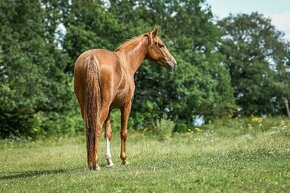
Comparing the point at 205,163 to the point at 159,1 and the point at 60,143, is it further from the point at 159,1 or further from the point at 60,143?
the point at 159,1

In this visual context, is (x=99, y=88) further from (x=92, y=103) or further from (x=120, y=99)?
(x=120, y=99)

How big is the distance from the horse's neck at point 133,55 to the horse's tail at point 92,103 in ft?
5.93

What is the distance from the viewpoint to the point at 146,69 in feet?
122

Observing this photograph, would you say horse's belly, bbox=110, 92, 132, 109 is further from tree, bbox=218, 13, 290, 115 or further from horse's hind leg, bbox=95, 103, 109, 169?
tree, bbox=218, 13, 290, 115

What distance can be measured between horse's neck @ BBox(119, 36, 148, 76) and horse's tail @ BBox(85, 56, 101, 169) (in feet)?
5.93

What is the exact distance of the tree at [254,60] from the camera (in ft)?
181

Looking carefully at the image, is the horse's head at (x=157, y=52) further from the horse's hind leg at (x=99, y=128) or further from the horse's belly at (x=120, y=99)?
the horse's hind leg at (x=99, y=128)

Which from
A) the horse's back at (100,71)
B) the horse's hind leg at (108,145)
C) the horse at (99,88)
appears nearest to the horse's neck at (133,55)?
the horse at (99,88)

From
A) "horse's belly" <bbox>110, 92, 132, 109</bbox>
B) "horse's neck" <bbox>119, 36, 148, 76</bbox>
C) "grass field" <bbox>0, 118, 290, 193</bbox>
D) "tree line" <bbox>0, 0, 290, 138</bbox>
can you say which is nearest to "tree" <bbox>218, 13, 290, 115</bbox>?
"tree line" <bbox>0, 0, 290, 138</bbox>

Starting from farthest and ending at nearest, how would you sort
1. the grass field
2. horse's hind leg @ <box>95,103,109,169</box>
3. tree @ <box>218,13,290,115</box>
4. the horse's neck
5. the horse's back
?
tree @ <box>218,13,290,115</box> → the horse's neck → the horse's back → horse's hind leg @ <box>95,103,109,169</box> → the grass field

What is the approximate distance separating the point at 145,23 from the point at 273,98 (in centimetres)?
2469

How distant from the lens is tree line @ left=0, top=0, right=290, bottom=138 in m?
27.3

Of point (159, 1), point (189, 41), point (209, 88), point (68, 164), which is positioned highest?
point (159, 1)

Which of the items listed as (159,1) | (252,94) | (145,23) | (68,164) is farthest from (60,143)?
(252,94)
